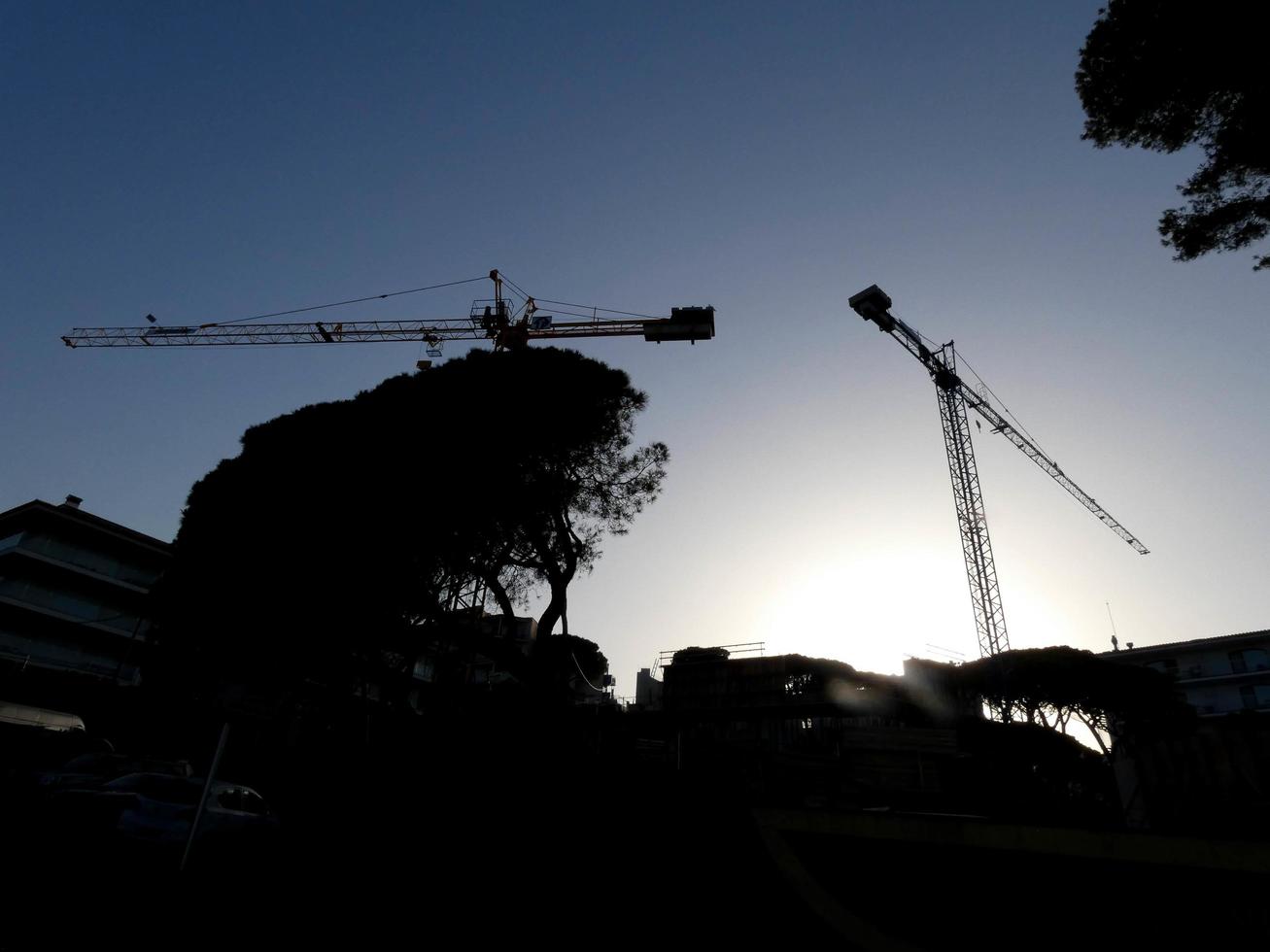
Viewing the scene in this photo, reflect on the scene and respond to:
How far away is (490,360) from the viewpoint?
2708 cm

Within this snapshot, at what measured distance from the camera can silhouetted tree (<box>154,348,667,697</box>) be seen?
77.6 feet

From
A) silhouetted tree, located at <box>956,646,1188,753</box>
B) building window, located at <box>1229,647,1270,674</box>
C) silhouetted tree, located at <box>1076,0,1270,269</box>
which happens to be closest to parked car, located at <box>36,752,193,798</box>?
silhouetted tree, located at <box>1076,0,1270,269</box>

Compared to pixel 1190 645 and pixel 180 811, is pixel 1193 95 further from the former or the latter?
pixel 1190 645

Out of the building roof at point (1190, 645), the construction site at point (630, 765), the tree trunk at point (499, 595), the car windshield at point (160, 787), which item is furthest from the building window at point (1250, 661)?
the car windshield at point (160, 787)

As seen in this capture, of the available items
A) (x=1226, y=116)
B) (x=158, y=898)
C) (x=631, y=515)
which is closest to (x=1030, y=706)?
(x=631, y=515)

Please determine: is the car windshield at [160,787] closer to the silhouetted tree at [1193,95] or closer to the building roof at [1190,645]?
the silhouetted tree at [1193,95]

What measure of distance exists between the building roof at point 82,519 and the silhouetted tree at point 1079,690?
186ft

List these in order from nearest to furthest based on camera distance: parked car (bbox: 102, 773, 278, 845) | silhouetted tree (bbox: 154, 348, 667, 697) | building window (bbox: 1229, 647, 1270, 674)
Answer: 1. parked car (bbox: 102, 773, 278, 845)
2. silhouetted tree (bbox: 154, 348, 667, 697)
3. building window (bbox: 1229, 647, 1270, 674)

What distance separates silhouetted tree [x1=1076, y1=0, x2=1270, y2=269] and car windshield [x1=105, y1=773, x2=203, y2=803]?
22310 millimetres

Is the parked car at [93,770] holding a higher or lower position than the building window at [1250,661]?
lower

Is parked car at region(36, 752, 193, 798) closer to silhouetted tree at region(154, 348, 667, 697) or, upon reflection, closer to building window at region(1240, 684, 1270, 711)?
silhouetted tree at region(154, 348, 667, 697)

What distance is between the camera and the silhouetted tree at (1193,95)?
12.8 metres

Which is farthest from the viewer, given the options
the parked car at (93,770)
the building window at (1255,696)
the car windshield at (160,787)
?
the building window at (1255,696)

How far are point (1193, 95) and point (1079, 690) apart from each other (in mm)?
41734
